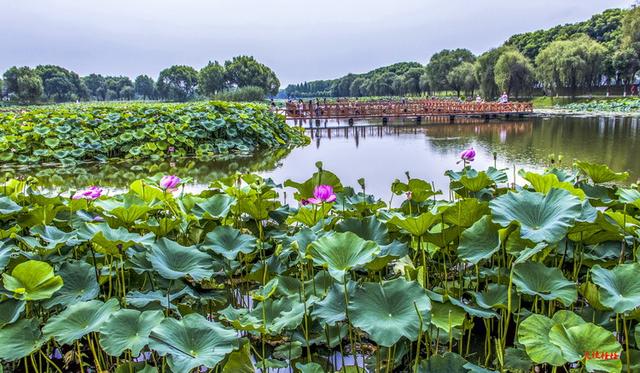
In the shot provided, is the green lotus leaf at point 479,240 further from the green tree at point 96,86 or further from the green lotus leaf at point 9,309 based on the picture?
the green tree at point 96,86

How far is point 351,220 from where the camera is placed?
1705 millimetres

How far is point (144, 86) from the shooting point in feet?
270

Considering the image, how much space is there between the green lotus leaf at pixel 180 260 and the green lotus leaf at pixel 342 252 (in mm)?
349

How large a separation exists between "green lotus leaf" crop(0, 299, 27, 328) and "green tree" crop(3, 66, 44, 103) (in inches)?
1836

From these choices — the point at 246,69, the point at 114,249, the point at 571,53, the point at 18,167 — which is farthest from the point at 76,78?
the point at 114,249

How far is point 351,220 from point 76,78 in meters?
74.9

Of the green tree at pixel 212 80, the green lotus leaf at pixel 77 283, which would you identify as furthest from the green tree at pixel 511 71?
the green lotus leaf at pixel 77 283

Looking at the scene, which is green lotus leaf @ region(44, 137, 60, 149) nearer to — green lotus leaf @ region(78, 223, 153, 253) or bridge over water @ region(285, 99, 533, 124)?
green lotus leaf @ region(78, 223, 153, 253)

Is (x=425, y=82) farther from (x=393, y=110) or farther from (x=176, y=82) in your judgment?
(x=393, y=110)

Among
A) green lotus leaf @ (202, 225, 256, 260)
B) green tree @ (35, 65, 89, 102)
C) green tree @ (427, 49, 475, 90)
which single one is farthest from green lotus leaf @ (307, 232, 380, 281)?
green tree @ (35, 65, 89, 102)

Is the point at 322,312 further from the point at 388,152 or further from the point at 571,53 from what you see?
the point at 571,53

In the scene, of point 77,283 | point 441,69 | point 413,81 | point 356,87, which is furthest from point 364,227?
point 356,87

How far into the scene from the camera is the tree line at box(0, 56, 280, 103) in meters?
43.1

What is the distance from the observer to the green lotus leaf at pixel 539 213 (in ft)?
4.21
